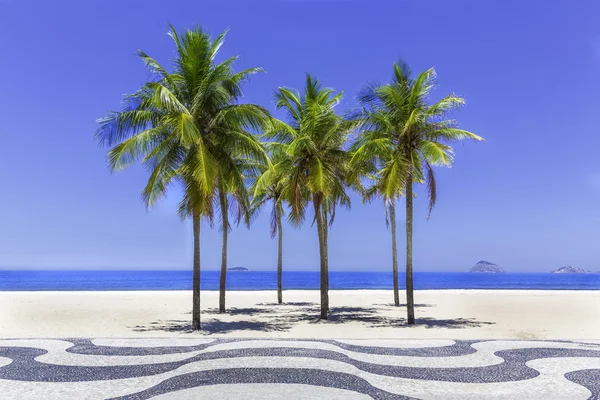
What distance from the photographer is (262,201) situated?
27.2m

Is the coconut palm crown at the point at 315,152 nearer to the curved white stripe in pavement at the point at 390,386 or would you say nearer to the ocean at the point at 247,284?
the curved white stripe in pavement at the point at 390,386

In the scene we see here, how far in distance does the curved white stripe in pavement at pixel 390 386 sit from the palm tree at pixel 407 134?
25.3ft

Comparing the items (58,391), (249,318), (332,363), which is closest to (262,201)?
(249,318)

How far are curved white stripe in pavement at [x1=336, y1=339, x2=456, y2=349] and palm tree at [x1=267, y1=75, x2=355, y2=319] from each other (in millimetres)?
5388

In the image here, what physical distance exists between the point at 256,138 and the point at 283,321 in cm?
691

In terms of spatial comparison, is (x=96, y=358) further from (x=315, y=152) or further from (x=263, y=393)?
(x=315, y=152)

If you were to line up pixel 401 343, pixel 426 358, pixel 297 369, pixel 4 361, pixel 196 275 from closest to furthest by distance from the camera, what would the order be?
pixel 297 369 → pixel 4 361 → pixel 426 358 → pixel 401 343 → pixel 196 275

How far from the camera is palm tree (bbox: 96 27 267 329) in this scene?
49.5 ft

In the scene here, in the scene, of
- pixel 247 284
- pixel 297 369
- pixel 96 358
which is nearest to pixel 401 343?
pixel 297 369

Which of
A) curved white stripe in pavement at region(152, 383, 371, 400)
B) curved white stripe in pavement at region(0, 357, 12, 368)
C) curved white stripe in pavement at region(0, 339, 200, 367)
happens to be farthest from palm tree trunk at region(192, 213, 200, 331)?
curved white stripe in pavement at region(152, 383, 371, 400)

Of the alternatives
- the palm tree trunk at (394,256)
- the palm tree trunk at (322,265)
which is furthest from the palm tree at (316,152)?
the palm tree trunk at (394,256)

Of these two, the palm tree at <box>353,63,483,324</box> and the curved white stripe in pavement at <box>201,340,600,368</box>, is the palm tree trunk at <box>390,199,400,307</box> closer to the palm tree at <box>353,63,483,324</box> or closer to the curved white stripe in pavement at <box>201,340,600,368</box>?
the palm tree at <box>353,63,483,324</box>

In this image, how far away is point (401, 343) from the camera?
12453 millimetres

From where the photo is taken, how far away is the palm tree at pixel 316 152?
17188mm
